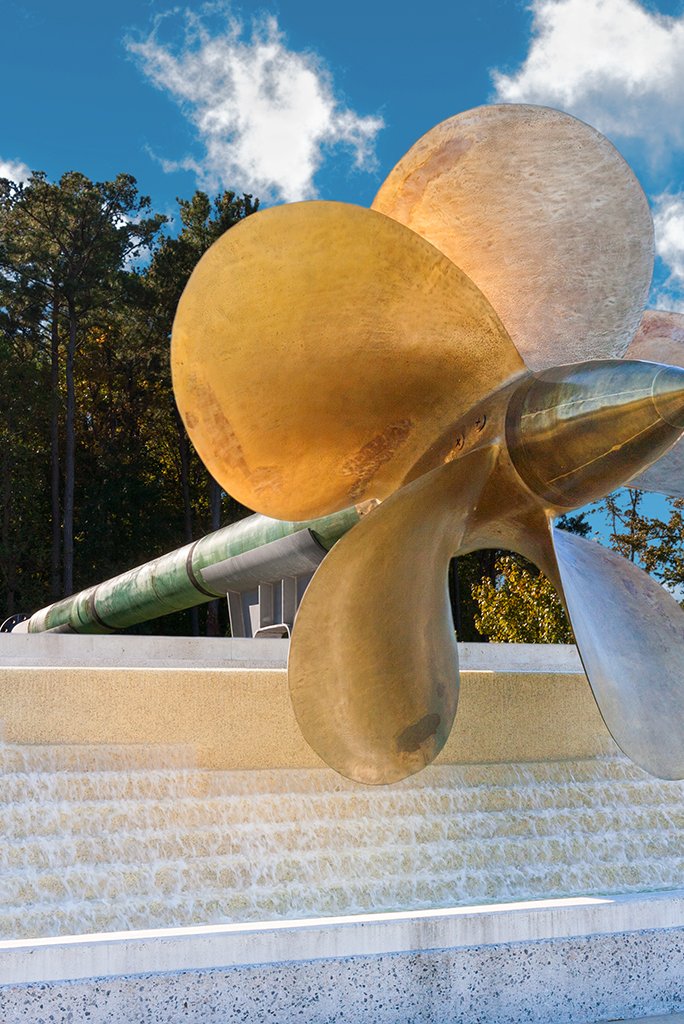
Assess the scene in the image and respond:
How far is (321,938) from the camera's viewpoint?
4.38m

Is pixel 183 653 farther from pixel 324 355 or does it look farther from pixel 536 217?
pixel 324 355

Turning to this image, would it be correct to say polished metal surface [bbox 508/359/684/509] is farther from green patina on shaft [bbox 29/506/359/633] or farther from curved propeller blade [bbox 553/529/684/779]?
green patina on shaft [bbox 29/506/359/633]

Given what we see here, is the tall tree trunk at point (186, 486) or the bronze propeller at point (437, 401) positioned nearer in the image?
the bronze propeller at point (437, 401)

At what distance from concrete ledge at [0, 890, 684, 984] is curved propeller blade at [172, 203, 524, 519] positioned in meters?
1.56

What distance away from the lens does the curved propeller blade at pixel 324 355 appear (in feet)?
12.1

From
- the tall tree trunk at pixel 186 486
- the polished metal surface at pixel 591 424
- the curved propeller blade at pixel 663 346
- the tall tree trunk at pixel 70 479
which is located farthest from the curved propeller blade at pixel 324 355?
the tall tree trunk at pixel 186 486

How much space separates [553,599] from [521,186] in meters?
13.9

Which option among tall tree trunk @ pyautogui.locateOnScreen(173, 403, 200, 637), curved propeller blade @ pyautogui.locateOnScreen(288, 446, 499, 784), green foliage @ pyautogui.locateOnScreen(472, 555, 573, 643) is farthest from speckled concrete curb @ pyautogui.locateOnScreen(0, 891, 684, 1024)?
tall tree trunk @ pyautogui.locateOnScreen(173, 403, 200, 637)

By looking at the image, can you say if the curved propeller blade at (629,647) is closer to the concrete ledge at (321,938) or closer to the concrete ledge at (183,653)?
the concrete ledge at (321,938)

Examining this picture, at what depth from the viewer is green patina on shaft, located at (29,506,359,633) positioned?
698cm

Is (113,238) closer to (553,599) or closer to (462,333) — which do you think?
(553,599)

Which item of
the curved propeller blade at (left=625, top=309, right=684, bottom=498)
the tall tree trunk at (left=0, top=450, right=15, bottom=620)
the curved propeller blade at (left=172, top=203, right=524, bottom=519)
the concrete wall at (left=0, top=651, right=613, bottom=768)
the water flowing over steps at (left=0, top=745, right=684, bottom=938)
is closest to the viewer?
the curved propeller blade at (left=172, top=203, right=524, bottom=519)

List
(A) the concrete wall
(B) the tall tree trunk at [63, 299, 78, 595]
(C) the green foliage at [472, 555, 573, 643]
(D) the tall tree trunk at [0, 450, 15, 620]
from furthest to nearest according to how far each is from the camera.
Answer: (D) the tall tree trunk at [0, 450, 15, 620]
(B) the tall tree trunk at [63, 299, 78, 595]
(C) the green foliage at [472, 555, 573, 643]
(A) the concrete wall

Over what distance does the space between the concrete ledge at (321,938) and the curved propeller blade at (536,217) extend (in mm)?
2239
